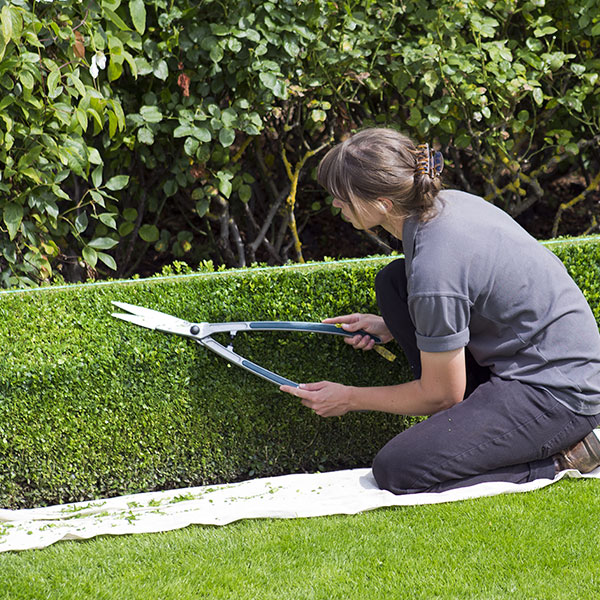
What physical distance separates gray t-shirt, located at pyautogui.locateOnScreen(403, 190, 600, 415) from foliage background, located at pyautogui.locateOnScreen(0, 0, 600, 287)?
1640mm

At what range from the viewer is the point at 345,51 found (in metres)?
3.96

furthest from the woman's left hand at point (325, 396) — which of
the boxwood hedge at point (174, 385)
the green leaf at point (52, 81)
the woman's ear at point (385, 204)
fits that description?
the green leaf at point (52, 81)

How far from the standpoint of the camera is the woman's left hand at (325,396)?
8.86ft

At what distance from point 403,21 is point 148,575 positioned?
10.5 feet

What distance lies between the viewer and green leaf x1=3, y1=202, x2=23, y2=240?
3.55 metres

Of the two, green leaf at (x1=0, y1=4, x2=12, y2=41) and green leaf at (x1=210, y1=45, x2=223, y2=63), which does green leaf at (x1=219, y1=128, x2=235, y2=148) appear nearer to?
green leaf at (x1=210, y1=45, x2=223, y2=63)

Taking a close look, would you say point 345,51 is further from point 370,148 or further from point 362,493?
point 362,493

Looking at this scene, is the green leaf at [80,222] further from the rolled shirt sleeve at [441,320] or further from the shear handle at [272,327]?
the rolled shirt sleeve at [441,320]

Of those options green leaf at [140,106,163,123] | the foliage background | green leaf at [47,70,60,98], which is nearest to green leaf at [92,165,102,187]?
the foliage background

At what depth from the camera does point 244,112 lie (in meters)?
3.91

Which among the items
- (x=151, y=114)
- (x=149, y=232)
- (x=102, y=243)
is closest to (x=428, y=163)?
(x=151, y=114)

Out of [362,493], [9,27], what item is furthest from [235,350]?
[9,27]

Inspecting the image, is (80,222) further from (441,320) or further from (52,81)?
(441,320)

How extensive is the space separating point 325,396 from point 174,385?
528mm
